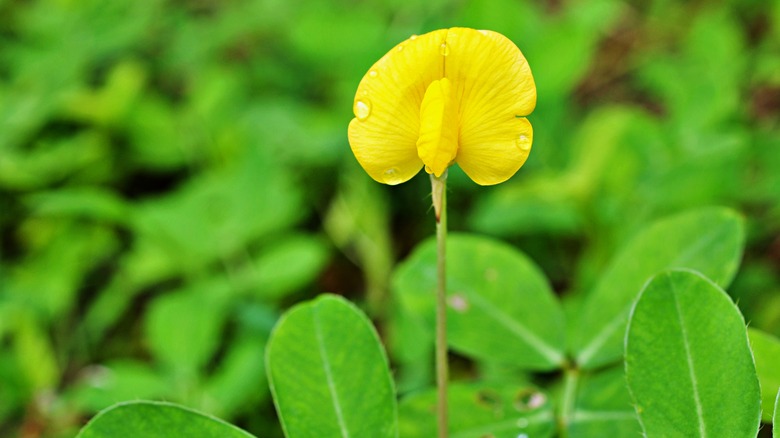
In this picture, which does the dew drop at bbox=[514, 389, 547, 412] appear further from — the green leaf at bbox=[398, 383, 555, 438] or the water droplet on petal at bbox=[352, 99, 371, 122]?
the water droplet on petal at bbox=[352, 99, 371, 122]

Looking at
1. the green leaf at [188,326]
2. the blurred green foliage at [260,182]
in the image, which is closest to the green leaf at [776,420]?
the blurred green foliage at [260,182]

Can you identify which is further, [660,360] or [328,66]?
[328,66]

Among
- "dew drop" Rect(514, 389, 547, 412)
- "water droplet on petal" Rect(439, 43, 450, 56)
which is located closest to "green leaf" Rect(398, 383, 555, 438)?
"dew drop" Rect(514, 389, 547, 412)

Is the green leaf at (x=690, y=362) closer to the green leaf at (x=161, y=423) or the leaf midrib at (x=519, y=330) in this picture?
the leaf midrib at (x=519, y=330)

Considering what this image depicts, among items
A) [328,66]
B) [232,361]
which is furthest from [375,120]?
[328,66]

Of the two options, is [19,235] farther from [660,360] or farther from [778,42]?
[778,42]

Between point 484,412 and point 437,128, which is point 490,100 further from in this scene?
point 484,412

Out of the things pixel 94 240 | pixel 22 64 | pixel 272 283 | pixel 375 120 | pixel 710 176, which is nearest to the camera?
pixel 375 120
